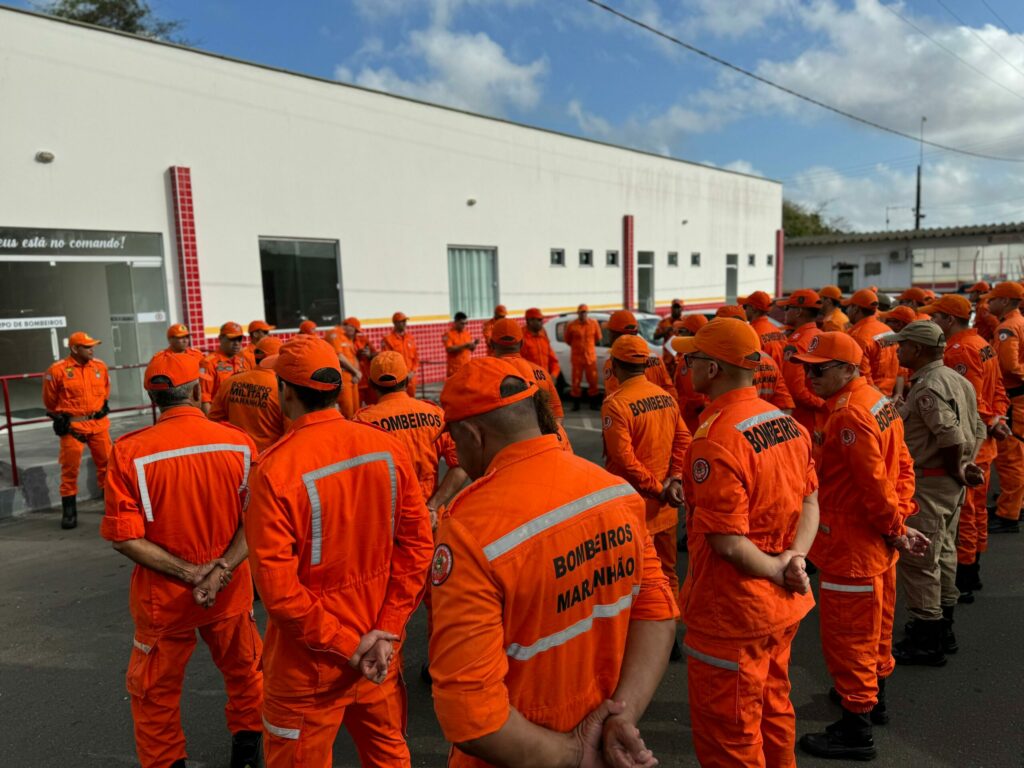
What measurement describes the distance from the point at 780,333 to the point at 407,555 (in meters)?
5.50

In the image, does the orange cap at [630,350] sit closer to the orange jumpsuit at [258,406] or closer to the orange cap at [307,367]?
the orange cap at [307,367]

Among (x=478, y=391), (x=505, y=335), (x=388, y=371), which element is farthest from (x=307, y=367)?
(x=505, y=335)

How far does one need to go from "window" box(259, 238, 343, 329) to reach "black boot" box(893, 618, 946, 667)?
11.9 meters

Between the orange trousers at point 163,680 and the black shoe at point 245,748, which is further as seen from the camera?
the black shoe at point 245,748

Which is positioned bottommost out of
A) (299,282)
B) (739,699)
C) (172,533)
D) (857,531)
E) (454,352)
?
(739,699)

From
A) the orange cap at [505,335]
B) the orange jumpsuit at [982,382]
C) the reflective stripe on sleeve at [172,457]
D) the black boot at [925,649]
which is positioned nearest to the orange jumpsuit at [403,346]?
the orange cap at [505,335]

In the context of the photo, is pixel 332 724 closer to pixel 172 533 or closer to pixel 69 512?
pixel 172 533

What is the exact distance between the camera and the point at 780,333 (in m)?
6.91

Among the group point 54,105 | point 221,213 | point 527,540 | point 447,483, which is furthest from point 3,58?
point 527,540

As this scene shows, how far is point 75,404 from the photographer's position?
711 centimetres

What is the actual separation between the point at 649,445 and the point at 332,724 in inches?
98.9

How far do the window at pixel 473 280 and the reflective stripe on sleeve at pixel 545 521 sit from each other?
15.1m

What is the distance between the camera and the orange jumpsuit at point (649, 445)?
162 inches

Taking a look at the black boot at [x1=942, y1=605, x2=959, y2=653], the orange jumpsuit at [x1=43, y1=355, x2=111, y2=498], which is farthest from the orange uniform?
the orange jumpsuit at [x1=43, y1=355, x2=111, y2=498]
